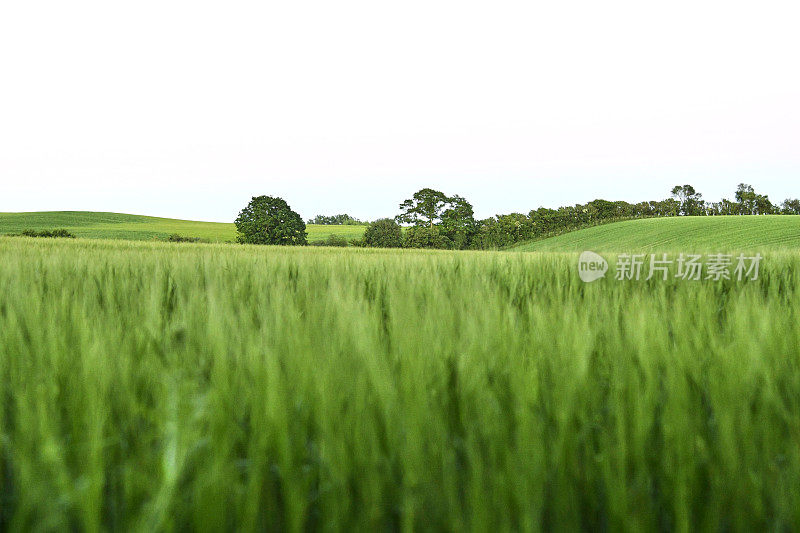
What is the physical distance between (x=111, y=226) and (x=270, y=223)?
21.8 m

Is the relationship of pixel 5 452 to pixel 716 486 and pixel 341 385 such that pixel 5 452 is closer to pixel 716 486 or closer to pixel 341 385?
pixel 341 385

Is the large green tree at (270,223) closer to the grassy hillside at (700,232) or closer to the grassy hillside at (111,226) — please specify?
the grassy hillside at (111,226)

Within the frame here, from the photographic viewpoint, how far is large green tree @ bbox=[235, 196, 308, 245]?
134ft

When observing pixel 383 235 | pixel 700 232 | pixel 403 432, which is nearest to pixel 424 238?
pixel 383 235

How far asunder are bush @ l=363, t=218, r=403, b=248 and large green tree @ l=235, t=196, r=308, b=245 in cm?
615

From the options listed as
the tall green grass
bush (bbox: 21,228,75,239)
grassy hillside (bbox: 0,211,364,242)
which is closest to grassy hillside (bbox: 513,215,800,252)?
bush (bbox: 21,228,75,239)

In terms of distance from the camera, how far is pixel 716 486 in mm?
488

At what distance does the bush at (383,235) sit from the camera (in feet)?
146

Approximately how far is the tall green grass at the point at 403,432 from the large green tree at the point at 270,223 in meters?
41.2

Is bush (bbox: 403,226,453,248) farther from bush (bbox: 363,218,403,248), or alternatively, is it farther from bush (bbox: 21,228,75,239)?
bush (bbox: 21,228,75,239)

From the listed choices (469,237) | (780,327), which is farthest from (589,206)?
(780,327)

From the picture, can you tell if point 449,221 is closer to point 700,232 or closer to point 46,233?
point 700,232

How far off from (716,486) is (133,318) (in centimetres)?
128

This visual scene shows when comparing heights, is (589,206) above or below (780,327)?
above
